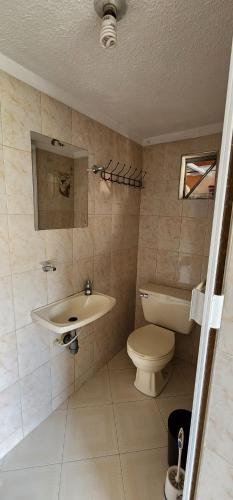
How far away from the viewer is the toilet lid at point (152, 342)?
5.34ft

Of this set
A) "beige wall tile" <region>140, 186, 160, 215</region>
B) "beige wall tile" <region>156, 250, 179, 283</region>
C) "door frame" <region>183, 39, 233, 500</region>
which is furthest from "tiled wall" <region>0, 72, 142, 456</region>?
"door frame" <region>183, 39, 233, 500</region>

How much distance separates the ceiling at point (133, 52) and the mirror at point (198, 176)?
1.34 ft

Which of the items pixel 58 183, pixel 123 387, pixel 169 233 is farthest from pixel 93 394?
pixel 58 183

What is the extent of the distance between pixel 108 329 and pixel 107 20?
2.04 metres

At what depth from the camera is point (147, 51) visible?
38.9 inches

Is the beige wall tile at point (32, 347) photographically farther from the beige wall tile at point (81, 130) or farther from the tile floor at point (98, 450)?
the beige wall tile at point (81, 130)

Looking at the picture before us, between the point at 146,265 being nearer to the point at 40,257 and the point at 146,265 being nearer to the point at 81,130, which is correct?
the point at 40,257

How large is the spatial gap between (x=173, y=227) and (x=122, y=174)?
690 mm

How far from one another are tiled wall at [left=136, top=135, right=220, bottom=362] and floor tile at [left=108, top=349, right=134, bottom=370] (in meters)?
0.52

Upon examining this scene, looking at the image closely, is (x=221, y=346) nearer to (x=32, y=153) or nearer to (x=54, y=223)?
(x=54, y=223)

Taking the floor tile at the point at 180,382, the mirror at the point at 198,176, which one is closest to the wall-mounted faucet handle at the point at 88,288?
the floor tile at the point at 180,382

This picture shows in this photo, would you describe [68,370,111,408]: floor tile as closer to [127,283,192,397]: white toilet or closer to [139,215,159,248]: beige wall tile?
[127,283,192,397]: white toilet

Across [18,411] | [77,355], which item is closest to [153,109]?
[77,355]

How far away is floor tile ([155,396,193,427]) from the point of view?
1.63 m
